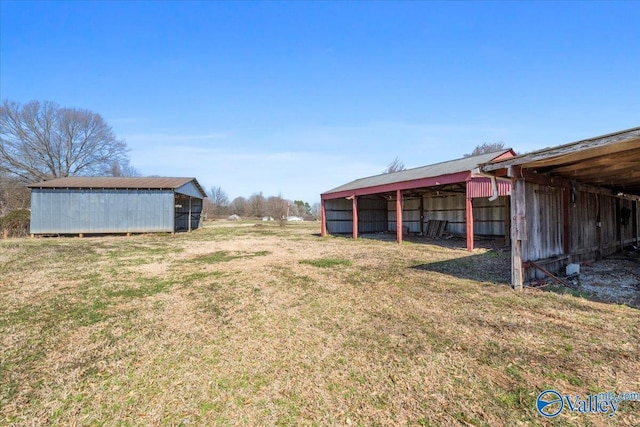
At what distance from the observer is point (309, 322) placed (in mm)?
4145

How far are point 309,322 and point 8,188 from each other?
39.0 m

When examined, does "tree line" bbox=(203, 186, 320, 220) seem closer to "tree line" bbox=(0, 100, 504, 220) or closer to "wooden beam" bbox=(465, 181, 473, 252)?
"tree line" bbox=(0, 100, 504, 220)

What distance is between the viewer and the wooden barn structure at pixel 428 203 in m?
11.9

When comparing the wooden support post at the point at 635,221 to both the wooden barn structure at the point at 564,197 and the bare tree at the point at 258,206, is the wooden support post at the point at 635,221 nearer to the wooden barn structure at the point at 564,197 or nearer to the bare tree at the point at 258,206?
the wooden barn structure at the point at 564,197

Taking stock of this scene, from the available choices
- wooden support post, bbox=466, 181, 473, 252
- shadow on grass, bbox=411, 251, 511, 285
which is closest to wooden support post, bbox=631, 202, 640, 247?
wooden support post, bbox=466, 181, 473, 252

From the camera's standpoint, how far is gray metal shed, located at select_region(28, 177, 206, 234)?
690 inches

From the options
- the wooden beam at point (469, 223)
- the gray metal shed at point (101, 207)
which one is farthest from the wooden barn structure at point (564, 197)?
the gray metal shed at point (101, 207)

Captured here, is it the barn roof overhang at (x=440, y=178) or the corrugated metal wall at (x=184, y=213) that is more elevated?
the barn roof overhang at (x=440, y=178)

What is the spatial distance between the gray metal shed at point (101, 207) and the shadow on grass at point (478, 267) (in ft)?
55.5

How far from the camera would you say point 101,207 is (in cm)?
1809

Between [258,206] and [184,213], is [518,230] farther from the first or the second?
[258,206]

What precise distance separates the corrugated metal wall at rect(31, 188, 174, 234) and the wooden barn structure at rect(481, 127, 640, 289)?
61.8 ft

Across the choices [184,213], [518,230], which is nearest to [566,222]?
[518,230]

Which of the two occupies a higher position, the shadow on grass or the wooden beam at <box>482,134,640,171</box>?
the wooden beam at <box>482,134,640,171</box>
